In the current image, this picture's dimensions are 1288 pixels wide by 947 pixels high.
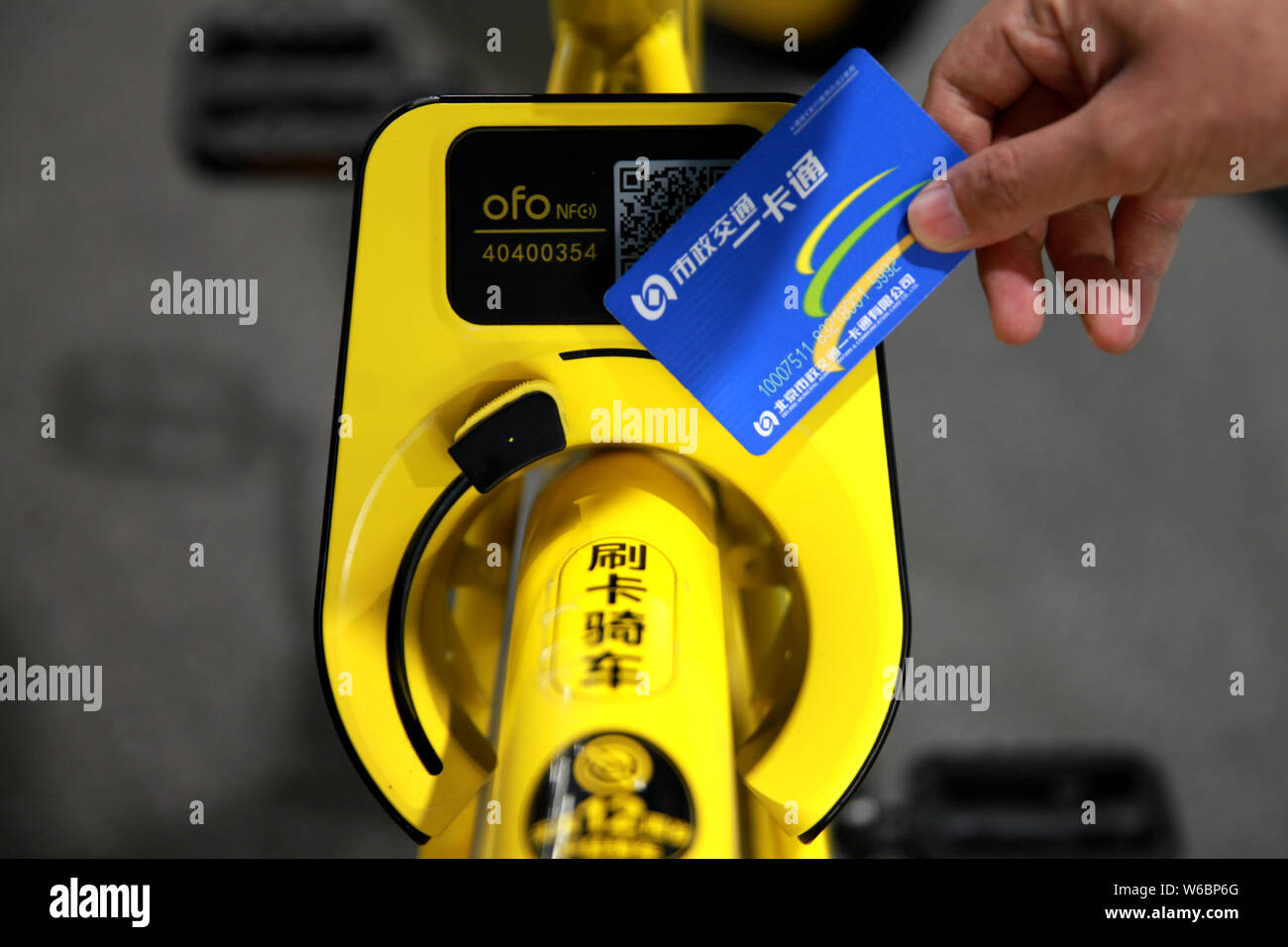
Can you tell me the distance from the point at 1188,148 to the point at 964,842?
3.63 ft

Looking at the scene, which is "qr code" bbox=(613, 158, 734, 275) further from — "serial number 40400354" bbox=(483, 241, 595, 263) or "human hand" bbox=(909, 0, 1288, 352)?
"human hand" bbox=(909, 0, 1288, 352)

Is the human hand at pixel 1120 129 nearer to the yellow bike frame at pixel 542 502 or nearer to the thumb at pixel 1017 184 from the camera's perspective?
the thumb at pixel 1017 184

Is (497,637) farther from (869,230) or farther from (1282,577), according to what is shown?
(1282,577)

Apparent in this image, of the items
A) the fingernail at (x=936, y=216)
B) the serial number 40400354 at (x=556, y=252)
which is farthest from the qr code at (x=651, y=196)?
the fingernail at (x=936, y=216)

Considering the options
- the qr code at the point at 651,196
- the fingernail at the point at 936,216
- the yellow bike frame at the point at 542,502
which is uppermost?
the qr code at the point at 651,196

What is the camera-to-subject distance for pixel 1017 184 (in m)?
0.58

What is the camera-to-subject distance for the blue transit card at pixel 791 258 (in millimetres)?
554

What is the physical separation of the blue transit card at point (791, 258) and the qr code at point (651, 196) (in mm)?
21

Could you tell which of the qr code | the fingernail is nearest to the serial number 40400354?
the qr code

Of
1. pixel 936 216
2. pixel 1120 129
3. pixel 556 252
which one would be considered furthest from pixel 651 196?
pixel 1120 129

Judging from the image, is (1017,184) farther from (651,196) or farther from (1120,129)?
(651,196)

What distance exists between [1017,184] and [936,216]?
0.07 meters

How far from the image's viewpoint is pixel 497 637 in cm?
72
